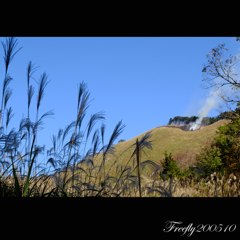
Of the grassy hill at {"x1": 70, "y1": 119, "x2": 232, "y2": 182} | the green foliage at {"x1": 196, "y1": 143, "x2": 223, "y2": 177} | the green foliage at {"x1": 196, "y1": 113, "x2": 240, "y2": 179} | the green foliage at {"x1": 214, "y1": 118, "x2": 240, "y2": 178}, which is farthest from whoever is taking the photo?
the grassy hill at {"x1": 70, "y1": 119, "x2": 232, "y2": 182}

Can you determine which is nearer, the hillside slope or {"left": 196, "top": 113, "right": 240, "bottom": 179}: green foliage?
{"left": 196, "top": 113, "right": 240, "bottom": 179}: green foliage

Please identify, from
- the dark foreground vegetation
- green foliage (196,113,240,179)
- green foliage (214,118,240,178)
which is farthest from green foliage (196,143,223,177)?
the dark foreground vegetation

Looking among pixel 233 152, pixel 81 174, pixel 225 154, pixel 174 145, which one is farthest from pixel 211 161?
pixel 174 145

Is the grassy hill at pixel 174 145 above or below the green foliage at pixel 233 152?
above

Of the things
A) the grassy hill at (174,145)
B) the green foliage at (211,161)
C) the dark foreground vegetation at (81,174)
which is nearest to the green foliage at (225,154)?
the green foliage at (211,161)

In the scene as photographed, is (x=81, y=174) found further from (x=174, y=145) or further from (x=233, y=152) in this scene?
(x=174, y=145)

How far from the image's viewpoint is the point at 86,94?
235cm

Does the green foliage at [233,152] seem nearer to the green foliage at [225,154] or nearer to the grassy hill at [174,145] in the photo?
the green foliage at [225,154]

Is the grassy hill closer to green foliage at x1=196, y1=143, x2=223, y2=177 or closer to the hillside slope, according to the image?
the hillside slope
